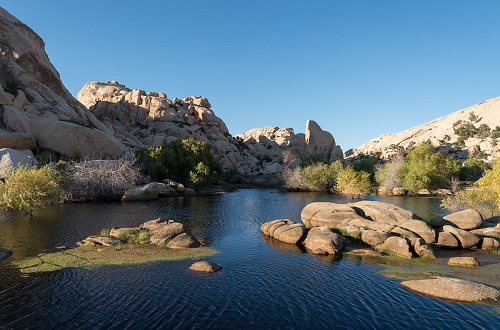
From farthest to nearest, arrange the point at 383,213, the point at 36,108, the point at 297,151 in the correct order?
the point at 297,151 < the point at 36,108 < the point at 383,213

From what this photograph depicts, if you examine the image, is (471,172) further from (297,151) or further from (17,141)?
(17,141)

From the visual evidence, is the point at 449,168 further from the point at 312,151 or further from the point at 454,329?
the point at 454,329

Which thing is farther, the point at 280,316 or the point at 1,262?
the point at 1,262

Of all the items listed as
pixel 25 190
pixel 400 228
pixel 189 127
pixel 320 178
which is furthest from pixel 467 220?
pixel 189 127

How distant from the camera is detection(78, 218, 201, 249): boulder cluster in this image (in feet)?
87.6

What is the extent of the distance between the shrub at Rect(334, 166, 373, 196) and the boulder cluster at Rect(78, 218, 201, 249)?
50032 mm

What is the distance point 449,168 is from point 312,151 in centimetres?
5235

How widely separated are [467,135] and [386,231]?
430 feet

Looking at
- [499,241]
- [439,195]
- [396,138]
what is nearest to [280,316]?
[499,241]

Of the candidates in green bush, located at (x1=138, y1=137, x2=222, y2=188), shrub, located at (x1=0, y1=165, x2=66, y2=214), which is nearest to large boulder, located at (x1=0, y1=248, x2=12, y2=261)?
shrub, located at (x1=0, y1=165, x2=66, y2=214)

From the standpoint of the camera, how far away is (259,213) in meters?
46.8

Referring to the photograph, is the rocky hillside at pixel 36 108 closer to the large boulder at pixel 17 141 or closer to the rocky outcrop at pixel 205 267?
Answer: the large boulder at pixel 17 141

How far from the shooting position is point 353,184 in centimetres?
7000

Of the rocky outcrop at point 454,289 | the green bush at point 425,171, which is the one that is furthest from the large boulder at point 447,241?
the green bush at point 425,171
